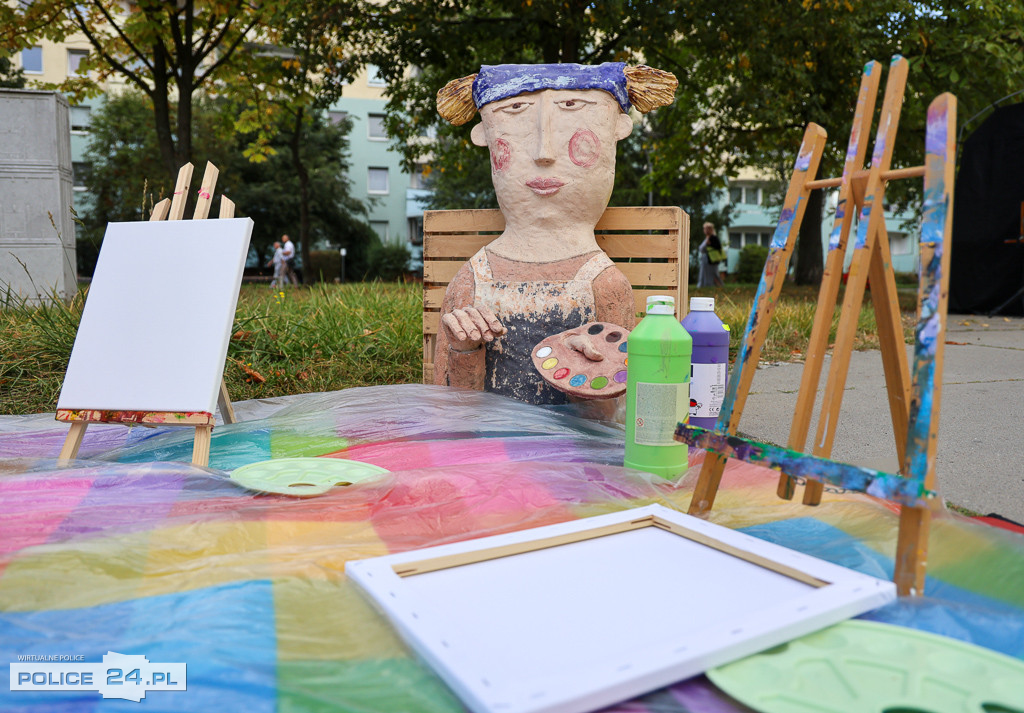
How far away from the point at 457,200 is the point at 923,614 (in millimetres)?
22749

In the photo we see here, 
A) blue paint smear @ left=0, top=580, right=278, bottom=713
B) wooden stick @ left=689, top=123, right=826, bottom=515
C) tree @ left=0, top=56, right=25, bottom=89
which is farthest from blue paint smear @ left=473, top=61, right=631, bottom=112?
tree @ left=0, top=56, right=25, bottom=89

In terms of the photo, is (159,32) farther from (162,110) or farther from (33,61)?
(33,61)

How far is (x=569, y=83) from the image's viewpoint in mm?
2807

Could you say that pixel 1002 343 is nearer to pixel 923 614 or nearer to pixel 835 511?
pixel 835 511

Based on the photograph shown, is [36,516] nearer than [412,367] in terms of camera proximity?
Yes

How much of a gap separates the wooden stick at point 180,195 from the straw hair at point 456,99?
1038 mm

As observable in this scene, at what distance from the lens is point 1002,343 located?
5.50 meters

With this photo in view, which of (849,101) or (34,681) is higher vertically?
(849,101)

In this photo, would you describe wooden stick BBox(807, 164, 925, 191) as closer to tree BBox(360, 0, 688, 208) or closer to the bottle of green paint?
the bottle of green paint

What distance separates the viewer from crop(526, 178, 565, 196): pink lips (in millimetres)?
2812

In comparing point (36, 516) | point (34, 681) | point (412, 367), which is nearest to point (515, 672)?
point (34, 681)

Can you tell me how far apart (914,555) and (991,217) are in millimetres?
8011

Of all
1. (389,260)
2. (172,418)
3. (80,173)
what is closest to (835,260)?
(172,418)

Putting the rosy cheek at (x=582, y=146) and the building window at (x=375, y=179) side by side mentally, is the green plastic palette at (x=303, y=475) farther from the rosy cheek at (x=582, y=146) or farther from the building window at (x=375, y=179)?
the building window at (x=375, y=179)
